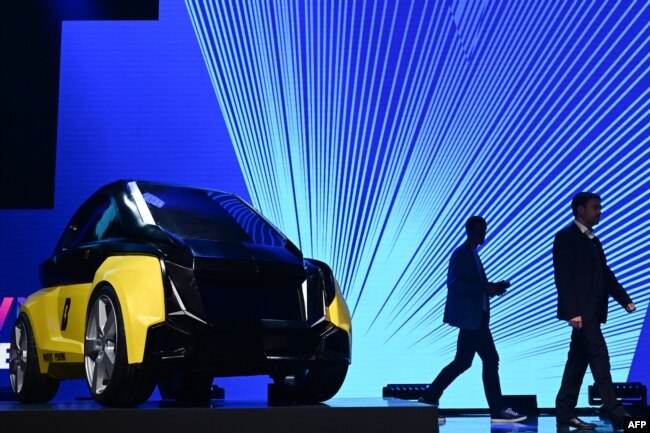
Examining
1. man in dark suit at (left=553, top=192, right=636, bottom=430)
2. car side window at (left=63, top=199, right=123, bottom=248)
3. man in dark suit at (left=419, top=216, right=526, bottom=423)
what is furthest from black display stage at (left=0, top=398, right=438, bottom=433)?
man in dark suit at (left=419, top=216, right=526, bottom=423)

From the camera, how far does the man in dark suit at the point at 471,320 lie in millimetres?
7109

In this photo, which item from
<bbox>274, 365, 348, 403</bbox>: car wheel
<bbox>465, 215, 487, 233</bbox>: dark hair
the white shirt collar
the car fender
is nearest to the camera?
the car fender

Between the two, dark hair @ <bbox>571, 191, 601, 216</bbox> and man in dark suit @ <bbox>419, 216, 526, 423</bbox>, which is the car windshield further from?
man in dark suit @ <bbox>419, 216, 526, 423</bbox>

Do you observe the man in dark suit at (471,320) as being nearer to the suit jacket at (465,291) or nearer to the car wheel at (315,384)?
the suit jacket at (465,291)

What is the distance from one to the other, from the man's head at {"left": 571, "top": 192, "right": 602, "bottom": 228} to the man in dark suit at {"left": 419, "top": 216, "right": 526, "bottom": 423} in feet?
4.22

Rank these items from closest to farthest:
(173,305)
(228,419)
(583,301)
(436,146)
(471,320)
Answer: (228,419), (173,305), (583,301), (471,320), (436,146)

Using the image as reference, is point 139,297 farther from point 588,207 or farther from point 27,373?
point 588,207

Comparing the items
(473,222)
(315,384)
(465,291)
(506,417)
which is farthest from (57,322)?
(506,417)

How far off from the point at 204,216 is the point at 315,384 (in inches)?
38.0

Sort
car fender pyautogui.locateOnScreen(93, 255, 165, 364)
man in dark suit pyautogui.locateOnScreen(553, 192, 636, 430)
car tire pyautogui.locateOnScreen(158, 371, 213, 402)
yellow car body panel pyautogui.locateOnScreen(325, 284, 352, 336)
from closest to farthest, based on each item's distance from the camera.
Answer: car fender pyautogui.locateOnScreen(93, 255, 165, 364) < yellow car body panel pyautogui.locateOnScreen(325, 284, 352, 336) < car tire pyautogui.locateOnScreen(158, 371, 213, 402) < man in dark suit pyautogui.locateOnScreen(553, 192, 636, 430)

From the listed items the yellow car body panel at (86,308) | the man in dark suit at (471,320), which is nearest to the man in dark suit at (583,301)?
the man in dark suit at (471,320)

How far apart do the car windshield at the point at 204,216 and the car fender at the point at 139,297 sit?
324 millimetres

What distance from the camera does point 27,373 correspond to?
4.41m

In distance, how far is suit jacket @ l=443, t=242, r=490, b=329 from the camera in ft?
23.4
